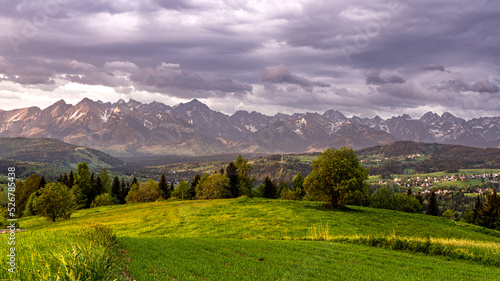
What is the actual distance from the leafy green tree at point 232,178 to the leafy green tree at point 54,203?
56.4 metres

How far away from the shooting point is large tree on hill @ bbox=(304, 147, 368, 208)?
66.5 metres

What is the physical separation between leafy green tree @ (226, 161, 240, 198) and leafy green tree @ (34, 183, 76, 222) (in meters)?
56.4

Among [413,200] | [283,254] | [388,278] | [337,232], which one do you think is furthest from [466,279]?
[413,200]

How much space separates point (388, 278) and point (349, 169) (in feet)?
164

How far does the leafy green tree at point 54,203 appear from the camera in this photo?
6981 centimetres

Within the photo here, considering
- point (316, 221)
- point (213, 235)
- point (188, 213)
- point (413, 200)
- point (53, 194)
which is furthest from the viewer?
point (413, 200)

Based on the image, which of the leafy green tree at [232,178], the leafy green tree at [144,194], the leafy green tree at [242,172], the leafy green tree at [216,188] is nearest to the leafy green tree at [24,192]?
the leafy green tree at [144,194]

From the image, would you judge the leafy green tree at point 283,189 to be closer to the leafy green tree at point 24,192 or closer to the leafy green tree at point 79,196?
the leafy green tree at point 79,196

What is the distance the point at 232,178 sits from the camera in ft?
373

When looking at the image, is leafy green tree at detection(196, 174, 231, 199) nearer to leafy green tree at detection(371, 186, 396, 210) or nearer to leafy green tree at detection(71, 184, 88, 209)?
leafy green tree at detection(71, 184, 88, 209)

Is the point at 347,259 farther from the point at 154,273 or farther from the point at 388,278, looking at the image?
the point at 154,273

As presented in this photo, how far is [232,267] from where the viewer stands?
23.1m

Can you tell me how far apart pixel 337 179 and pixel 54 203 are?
74.7 meters

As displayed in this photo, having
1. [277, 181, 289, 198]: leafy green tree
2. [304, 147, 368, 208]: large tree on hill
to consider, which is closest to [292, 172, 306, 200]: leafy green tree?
[277, 181, 289, 198]: leafy green tree
